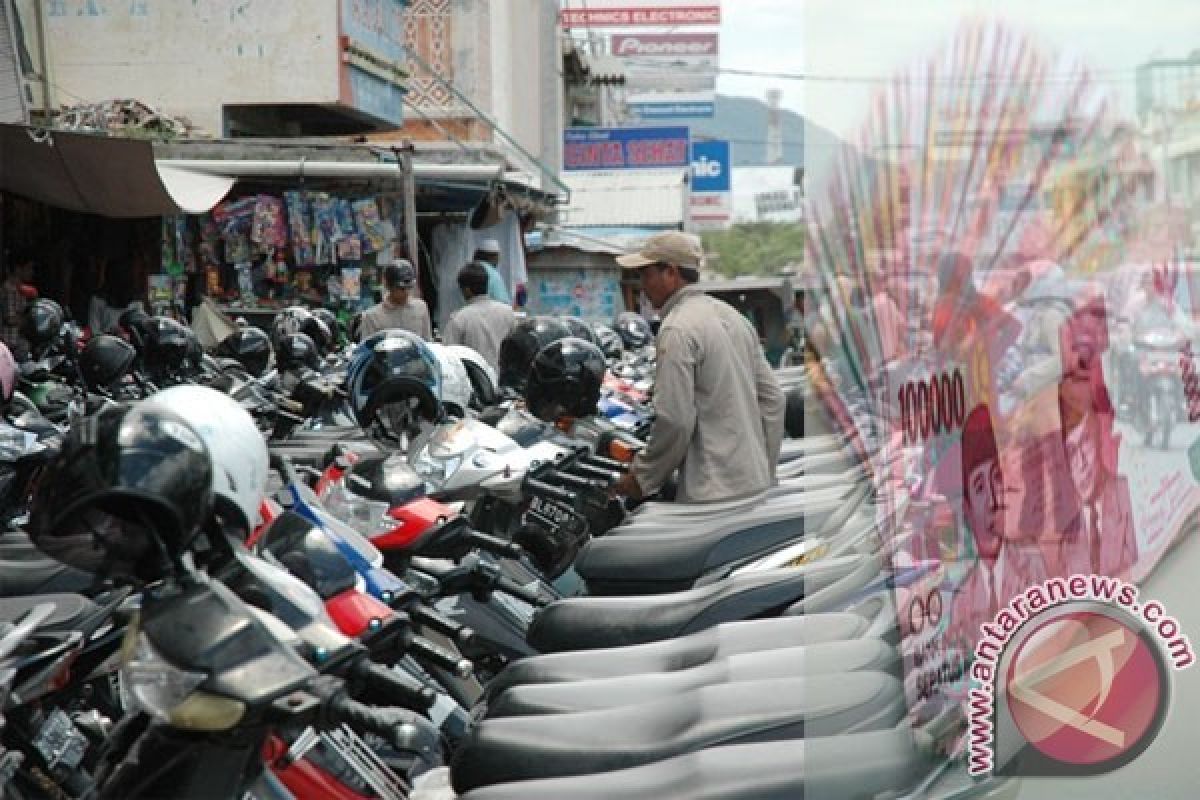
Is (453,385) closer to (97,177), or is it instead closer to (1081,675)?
(1081,675)

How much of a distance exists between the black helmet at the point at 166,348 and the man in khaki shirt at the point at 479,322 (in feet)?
5.12

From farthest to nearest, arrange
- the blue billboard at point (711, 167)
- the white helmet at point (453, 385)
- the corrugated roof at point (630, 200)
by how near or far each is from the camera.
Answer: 1. the blue billboard at point (711, 167)
2. the corrugated roof at point (630, 200)
3. the white helmet at point (453, 385)

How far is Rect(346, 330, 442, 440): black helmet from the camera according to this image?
5688 mm

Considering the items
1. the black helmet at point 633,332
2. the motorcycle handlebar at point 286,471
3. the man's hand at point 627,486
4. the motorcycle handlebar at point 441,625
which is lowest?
the black helmet at point 633,332

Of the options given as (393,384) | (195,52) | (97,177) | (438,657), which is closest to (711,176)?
(195,52)

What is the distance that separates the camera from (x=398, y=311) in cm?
1025

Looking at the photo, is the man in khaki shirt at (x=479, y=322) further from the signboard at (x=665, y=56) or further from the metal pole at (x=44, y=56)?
the signboard at (x=665, y=56)

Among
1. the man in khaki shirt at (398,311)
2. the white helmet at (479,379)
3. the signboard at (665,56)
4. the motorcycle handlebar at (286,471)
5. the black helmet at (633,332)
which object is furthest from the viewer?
the signboard at (665,56)

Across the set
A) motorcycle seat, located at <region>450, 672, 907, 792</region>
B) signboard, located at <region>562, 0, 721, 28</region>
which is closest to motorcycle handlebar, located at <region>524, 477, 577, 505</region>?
motorcycle seat, located at <region>450, 672, 907, 792</region>

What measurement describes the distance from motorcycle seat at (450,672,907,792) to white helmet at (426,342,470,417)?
3.18 metres

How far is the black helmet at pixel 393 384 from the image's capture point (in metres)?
5.69

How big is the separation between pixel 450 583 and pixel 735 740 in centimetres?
125

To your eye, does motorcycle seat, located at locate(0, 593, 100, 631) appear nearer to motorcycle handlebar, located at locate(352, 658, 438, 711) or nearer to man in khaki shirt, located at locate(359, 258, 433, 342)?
motorcycle handlebar, located at locate(352, 658, 438, 711)

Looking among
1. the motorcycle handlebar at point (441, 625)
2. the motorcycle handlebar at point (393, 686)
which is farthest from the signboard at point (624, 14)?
the motorcycle handlebar at point (393, 686)
